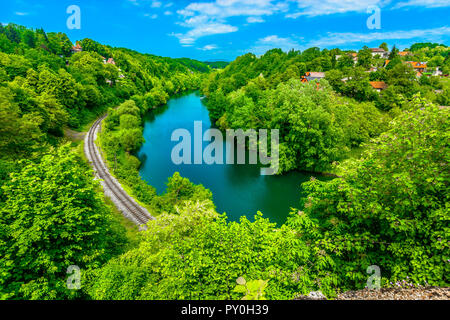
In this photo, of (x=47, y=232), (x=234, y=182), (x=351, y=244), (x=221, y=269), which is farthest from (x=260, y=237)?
(x=234, y=182)

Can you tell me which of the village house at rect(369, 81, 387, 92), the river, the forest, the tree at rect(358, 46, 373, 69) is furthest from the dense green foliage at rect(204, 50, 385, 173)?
the tree at rect(358, 46, 373, 69)

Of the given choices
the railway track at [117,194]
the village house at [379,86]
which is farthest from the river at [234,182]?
the village house at [379,86]

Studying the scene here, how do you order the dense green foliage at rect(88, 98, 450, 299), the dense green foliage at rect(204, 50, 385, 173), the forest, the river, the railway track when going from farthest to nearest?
the dense green foliage at rect(204, 50, 385, 173) < the river < the railway track < the forest < the dense green foliage at rect(88, 98, 450, 299)

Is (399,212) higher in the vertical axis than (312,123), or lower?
lower

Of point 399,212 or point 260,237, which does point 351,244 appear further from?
point 260,237

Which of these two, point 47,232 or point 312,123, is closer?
point 47,232

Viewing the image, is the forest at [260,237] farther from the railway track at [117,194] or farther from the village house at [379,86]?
the village house at [379,86]

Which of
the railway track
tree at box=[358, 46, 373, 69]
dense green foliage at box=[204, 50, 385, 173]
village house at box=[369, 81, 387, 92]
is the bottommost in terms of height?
the railway track

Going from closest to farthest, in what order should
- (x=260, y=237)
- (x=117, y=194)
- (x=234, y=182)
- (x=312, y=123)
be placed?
1. (x=260, y=237)
2. (x=117, y=194)
3. (x=312, y=123)
4. (x=234, y=182)

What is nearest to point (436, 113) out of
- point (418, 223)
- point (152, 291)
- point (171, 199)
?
point (418, 223)

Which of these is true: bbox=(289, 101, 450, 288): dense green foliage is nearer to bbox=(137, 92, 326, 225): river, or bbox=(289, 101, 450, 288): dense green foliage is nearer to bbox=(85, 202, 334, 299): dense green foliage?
bbox=(85, 202, 334, 299): dense green foliage
